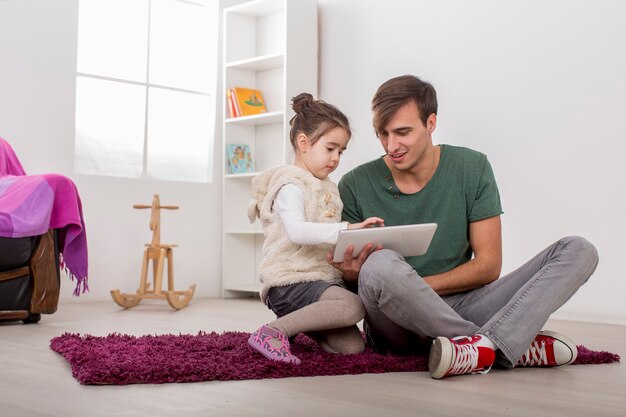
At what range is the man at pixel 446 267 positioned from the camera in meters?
1.90

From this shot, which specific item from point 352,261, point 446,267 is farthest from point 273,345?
point 446,267

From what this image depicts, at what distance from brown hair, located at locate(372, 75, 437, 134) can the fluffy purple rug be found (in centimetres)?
65

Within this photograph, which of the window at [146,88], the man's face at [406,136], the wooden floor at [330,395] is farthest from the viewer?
the window at [146,88]

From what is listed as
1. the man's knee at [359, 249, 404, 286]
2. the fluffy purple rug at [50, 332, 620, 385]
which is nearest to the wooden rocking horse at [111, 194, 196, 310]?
the fluffy purple rug at [50, 332, 620, 385]

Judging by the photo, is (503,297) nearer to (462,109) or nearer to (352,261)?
(352,261)

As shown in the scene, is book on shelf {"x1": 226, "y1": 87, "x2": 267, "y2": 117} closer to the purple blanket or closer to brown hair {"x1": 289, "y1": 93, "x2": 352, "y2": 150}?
the purple blanket

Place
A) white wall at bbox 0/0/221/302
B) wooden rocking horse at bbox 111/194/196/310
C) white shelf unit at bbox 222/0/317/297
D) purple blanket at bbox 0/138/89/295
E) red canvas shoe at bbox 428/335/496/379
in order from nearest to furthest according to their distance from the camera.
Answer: red canvas shoe at bbox 428/335/496/379
purple blanket at bbox 0/138/89/295
wooden rocking horse at bbox 111/194/196/310
white wall at bbox 0/0/221/302
white shelf unit at bbox 222/0/317/297

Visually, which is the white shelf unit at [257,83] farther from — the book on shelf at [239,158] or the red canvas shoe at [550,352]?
the red canvas shoe at [550,352]

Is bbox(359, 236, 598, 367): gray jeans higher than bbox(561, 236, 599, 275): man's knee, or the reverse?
bbox(561, 236, 599, 275): man's knee

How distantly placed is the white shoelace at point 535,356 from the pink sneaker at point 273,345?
0.59 m

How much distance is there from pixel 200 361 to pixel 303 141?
0.71m

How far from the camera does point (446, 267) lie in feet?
7.16

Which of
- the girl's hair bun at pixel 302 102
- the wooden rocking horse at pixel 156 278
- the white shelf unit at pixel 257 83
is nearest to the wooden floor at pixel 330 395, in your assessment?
the girl's hair bun at pixel 302 102

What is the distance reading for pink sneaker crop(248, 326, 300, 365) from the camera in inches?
77.8
